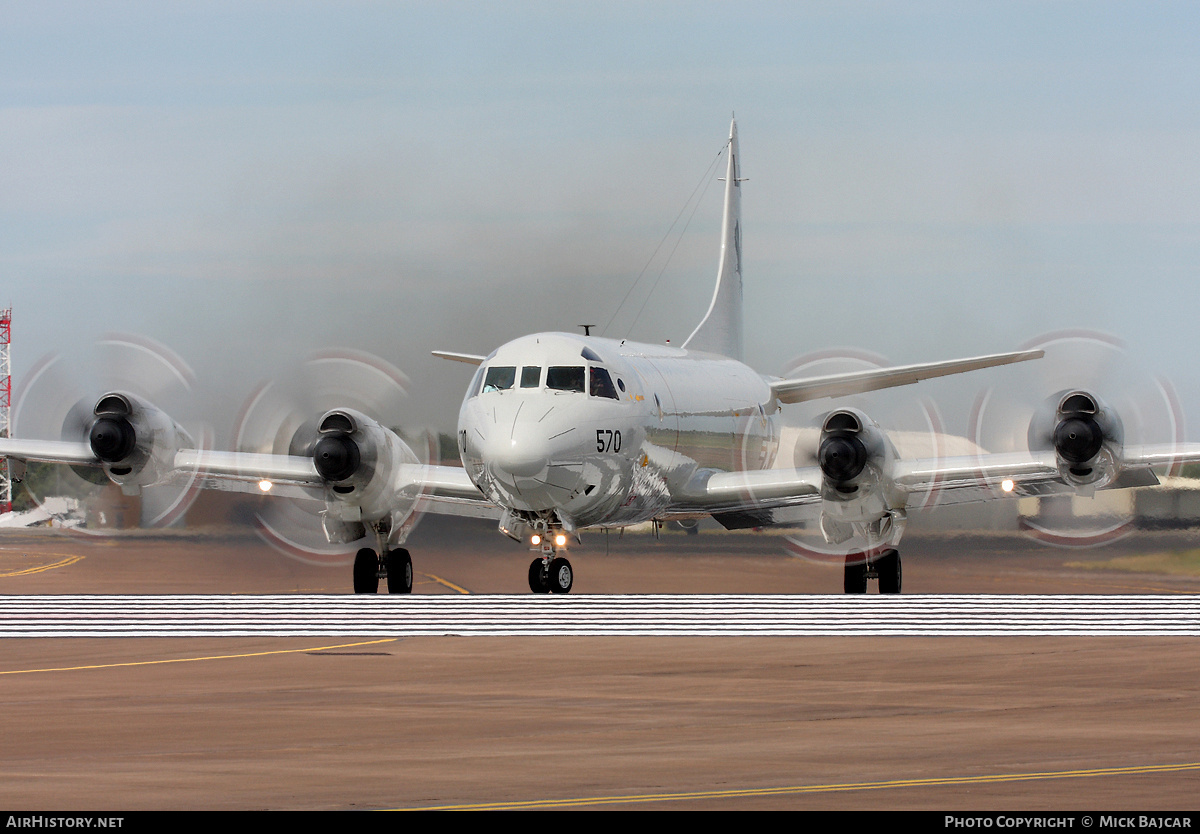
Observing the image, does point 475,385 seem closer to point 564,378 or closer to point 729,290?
point 564,378

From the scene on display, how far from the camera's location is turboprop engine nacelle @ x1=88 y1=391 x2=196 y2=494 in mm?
27070

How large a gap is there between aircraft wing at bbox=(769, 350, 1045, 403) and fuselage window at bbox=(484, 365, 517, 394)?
8504 millimetres

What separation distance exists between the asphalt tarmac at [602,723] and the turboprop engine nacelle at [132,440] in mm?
8918

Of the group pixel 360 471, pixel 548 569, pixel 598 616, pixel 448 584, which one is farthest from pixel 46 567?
pixel 598 616

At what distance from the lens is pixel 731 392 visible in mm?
32625

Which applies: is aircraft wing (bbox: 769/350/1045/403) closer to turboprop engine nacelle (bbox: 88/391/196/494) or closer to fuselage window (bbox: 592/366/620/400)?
fuselage window (bbox: 592/366/620/400)

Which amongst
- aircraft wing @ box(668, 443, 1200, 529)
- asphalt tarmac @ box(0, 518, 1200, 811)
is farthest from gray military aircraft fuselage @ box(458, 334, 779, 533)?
asphalt tarmac @ box(0, 518, 1200, 811)

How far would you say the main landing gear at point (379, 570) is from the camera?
29.4 meters

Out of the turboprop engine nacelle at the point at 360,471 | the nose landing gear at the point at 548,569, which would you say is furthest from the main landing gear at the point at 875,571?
the turboprop engine nacelle at the point at 360,471

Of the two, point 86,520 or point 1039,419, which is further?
point 86,520

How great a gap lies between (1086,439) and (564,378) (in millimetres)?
7964
